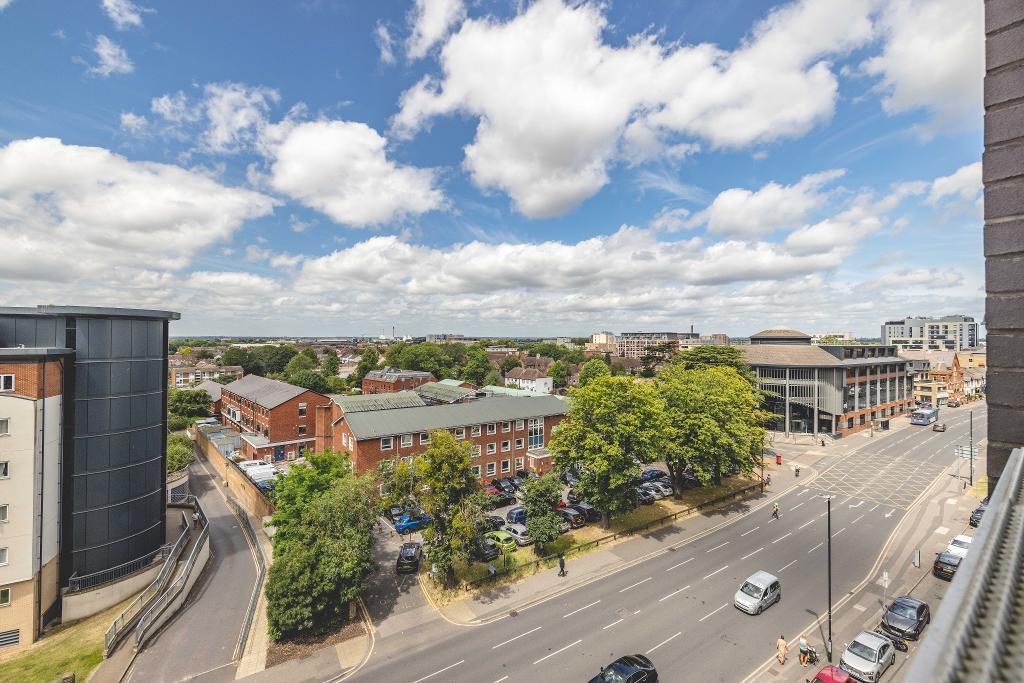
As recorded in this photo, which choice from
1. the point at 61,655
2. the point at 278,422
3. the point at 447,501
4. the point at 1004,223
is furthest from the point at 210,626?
the point at 278,422

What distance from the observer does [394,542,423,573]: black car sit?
27.6 metres

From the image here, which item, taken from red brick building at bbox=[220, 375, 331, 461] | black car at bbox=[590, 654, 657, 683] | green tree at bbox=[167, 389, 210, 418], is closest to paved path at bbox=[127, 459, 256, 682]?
black car at bbox=[590, 654, 657, 683]

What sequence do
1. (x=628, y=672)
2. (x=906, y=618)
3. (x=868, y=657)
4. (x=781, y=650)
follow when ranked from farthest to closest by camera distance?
1. (x=906, y=618)
2. (x=781, y=650)
3. (x=868, y=657)
4. (x=628, y=672)

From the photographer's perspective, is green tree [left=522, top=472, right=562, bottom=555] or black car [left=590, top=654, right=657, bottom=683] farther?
green tree [left=522, top=472, right=562, bottom=555]

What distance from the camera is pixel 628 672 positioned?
1770cm

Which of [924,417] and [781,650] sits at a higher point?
[924,417]

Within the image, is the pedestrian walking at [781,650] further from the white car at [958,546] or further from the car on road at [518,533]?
the white car at [958,546]

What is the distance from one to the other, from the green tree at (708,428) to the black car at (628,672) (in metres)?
16.7

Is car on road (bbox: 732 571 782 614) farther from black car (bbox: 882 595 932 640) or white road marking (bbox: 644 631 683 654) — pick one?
black car (bbox: 882 595 932 640)

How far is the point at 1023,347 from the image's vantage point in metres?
10.4

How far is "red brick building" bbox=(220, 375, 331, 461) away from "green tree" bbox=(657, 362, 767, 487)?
41.2 m

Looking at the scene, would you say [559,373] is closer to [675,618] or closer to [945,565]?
[945,565]

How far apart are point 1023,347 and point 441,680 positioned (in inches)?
859

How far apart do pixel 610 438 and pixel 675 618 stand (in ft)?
37.1
